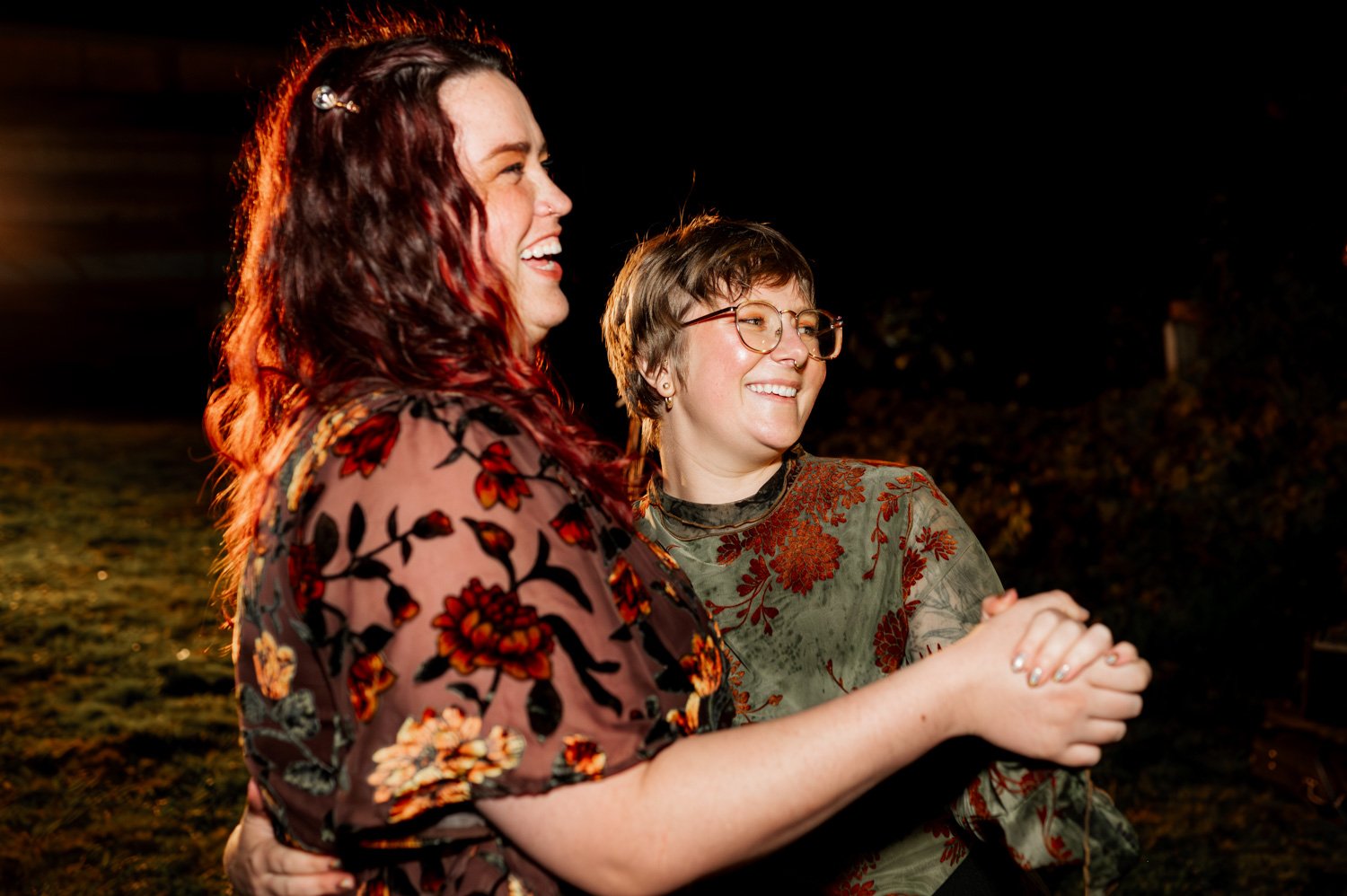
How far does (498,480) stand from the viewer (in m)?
1.20

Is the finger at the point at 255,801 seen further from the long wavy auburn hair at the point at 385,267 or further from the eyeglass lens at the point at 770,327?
the eyeglass lens at the point at 770,327

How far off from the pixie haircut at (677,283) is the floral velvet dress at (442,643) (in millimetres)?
1253

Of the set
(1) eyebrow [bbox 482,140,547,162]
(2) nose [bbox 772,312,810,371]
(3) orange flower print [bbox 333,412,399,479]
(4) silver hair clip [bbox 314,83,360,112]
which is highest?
(4) silver hair clip [bbox 314,83,360,112]

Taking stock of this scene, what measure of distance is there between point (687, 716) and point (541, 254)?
736 millimetres

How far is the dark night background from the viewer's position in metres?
5.55

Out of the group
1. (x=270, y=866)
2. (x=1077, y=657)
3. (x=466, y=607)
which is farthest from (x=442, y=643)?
(x=1077, y=657)

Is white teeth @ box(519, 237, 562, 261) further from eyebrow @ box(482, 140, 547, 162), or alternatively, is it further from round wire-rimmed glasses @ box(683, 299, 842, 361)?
round wire-rimmed glasses @ box(683, 299, 842, 361)

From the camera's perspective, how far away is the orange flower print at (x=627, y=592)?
1.25 metres

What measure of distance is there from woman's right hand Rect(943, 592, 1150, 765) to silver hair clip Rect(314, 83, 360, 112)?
108 centimetres

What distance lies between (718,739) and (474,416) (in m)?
0.47

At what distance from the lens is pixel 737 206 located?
18.5ft

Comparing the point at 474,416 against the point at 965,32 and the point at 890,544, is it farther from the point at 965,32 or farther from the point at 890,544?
the point at 965,32

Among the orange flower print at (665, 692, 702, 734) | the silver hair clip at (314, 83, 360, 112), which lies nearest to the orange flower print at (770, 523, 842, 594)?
the orange flower print at (665, 692, 702, 734)

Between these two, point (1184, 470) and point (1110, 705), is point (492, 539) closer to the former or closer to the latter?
point (1110, 705)
